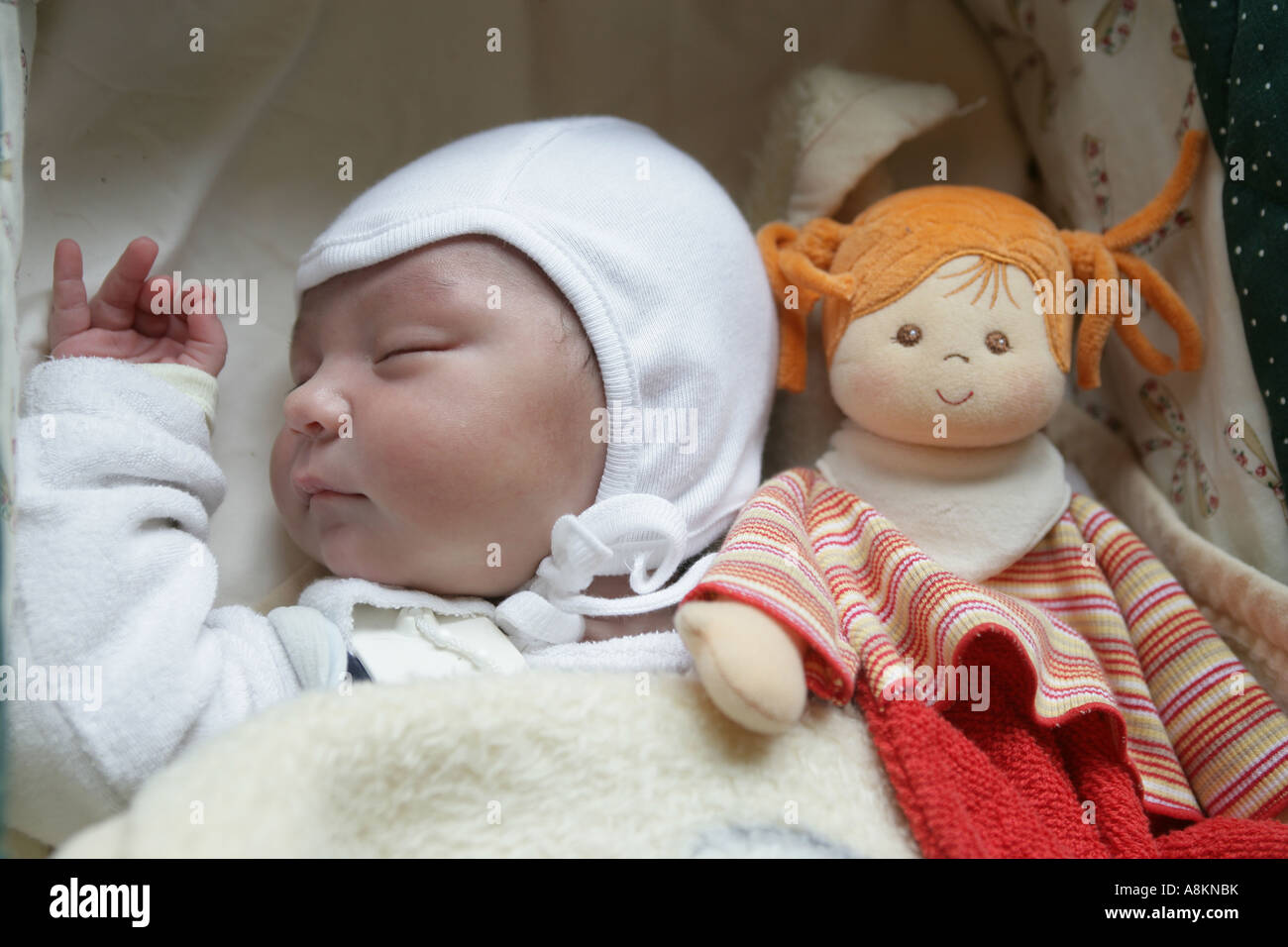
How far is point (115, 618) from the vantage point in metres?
0.88

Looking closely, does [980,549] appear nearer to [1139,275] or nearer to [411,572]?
[1139,275]

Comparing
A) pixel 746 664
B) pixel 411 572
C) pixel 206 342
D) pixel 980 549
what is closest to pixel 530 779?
pixel 746 664

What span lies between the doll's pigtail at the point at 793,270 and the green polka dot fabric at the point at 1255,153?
1.30ft

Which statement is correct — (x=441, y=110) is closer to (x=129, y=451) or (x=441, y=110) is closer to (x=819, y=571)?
(x=129, y=451)

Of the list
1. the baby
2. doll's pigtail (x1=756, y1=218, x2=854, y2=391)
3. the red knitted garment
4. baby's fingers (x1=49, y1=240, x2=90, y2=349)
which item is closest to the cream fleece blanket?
the red knitted garment

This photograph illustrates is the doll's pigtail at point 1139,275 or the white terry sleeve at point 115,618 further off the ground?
the doll's pigtail at point 1139,275

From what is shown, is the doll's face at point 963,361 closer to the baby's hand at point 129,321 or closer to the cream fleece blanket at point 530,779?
the cream fleece blanket at point 530,779

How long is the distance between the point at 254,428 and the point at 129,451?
0.85 feet

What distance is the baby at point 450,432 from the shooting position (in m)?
0.96

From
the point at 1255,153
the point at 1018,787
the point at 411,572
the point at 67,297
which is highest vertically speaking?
the point at 1255,153

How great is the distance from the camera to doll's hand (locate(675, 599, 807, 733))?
82 centimetres

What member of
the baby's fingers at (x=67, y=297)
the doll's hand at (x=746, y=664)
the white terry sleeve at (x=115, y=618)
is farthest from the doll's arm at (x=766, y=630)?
the baby's fingers at (x=67, y=297)

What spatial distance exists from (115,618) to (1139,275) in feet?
3.57

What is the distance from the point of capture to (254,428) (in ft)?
4.01
